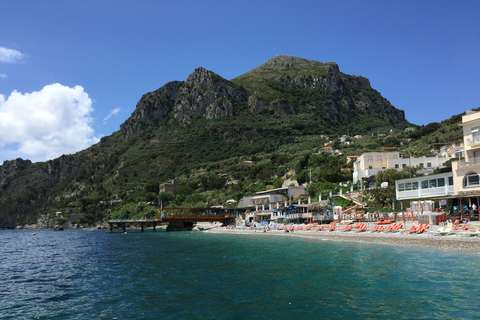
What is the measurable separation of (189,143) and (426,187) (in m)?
→ 125

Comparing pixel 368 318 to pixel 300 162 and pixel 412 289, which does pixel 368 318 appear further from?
pixel 300 162

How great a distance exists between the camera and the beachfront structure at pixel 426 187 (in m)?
35.8

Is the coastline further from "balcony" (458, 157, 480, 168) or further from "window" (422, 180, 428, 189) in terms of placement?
"window" (422, 180, 428, 189)

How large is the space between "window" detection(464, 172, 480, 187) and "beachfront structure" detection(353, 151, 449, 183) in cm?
2739

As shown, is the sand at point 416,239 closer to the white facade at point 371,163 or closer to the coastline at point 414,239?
the coastline at point 414,239

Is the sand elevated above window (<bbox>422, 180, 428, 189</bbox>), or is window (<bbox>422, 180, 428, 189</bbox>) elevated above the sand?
window (<bbox>422, 180, 428, 189</bbox>)

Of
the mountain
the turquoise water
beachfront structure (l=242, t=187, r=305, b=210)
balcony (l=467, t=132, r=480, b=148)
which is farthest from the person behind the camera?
the mountain

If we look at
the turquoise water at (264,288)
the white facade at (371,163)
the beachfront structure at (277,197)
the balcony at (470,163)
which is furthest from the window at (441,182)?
the beachfront structure at (277,197)

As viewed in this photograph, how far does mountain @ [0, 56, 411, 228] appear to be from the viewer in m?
133

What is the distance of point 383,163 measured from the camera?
64125 millimetres

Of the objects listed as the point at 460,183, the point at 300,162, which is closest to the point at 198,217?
the point at 300,162

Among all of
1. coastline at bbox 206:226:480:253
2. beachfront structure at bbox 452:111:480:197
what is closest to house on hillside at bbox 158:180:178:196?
coastline at bbox 206:226:480:253

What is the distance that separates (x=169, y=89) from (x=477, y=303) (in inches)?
7496

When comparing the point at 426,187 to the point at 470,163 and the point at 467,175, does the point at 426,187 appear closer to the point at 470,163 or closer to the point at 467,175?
the point at 467,175
